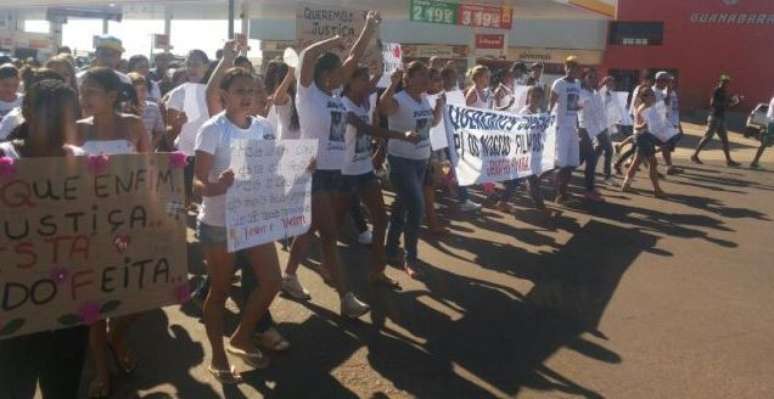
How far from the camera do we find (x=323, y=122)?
4965mm

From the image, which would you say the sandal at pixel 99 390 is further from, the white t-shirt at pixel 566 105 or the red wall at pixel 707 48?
the red wall at pixel 707 48

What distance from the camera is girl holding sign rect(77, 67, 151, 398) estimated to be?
12.0ft

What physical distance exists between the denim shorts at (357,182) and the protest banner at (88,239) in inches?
76.7

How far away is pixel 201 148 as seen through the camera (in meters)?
3.70

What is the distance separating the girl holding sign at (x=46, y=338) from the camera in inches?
120

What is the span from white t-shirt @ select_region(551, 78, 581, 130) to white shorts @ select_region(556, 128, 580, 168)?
8cm

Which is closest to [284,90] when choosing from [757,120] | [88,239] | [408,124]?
[408,124]

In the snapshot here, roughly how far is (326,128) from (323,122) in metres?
0.05

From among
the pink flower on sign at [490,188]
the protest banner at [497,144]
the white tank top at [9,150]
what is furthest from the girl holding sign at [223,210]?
the pink flower on sign at [490,188]

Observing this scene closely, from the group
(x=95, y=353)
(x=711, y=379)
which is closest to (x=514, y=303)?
(x=711, y=379)

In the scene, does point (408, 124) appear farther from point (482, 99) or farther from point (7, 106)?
point (482, 99)

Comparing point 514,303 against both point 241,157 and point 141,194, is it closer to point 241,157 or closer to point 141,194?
point 241,157

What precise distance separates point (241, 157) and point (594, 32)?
3002 centimetres

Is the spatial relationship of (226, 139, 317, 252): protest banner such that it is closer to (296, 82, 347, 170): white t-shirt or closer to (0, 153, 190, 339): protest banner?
(0, 153, 190, 339): protest banner
